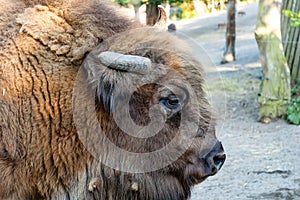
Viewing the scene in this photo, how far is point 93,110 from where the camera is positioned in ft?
11.5

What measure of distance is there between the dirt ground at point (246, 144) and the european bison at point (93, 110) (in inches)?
16.9

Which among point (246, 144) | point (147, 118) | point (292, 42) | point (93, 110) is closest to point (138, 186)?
point (147, 118)

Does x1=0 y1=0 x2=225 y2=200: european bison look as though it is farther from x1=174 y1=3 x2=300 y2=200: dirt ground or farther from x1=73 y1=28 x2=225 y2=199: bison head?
x1=174 y1=3 x2=300 y2=200: dirt ground

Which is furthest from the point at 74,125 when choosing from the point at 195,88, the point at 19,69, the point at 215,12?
the point at 215,12

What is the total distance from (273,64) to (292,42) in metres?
1.28

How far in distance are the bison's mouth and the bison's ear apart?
2.17ft

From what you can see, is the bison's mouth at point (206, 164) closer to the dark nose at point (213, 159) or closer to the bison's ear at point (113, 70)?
the dark nose at point (213, 159)

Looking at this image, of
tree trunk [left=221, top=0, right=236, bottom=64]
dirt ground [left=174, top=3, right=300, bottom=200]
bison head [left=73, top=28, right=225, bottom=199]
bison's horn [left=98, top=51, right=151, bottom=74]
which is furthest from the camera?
tree trunk [left=221, top=0, right=236, bottom=64]

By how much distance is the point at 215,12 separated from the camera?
1141 inches

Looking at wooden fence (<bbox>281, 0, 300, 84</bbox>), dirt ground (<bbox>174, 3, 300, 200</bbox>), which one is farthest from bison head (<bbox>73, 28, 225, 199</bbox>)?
wooden fence (<bbox>281, 0, 300, 84</bbox>)

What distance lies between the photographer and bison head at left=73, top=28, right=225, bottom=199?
347 centimetres

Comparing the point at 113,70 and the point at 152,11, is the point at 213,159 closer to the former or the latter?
the point at 113,70

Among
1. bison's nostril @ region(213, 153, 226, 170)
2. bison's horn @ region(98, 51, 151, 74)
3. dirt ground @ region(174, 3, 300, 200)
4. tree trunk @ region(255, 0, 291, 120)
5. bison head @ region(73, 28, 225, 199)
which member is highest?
bison's horn @ region(98, 51, 151, 74)

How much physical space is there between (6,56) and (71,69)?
0.43m
